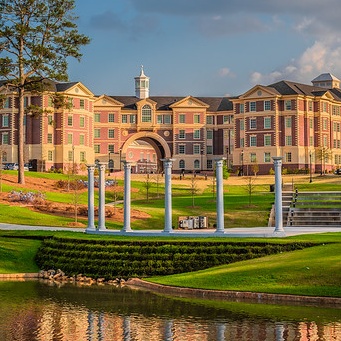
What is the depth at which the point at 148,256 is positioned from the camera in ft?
109

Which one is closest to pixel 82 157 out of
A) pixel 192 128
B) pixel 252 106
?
pixel 192 128

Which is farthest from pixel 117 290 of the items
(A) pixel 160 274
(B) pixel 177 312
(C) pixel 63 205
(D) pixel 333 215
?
(C) pixel 63 205

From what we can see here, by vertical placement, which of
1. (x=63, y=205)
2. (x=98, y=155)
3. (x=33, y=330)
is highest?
(x=98, y=155)

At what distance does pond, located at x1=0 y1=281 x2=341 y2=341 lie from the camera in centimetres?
2023

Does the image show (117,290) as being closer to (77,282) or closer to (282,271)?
(77,282)

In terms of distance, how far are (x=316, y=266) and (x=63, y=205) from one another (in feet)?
101

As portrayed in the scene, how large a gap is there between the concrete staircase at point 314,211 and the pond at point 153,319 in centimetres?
2130

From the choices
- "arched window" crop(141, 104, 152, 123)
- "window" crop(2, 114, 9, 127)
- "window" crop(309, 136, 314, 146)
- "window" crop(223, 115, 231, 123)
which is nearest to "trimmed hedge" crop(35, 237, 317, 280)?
"window" crop(2, 114, 9, 127)

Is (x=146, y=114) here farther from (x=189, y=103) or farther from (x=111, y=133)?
(x=189, y=103)

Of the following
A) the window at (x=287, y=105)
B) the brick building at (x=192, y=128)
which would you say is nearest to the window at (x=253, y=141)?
the brick building at (x=192, y=128)

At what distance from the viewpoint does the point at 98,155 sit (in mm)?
121938

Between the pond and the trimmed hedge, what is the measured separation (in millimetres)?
4785

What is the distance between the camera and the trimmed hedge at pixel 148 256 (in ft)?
106

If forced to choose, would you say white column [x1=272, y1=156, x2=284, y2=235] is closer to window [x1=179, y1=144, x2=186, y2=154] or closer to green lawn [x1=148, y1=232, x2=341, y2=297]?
green lawn [x1=148, y1=232, x2=341, y2=297]
